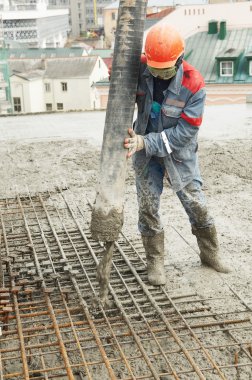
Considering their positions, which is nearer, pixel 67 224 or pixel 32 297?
pixel 32 297

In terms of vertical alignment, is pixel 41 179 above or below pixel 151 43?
below

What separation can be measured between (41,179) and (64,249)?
82.7 inches

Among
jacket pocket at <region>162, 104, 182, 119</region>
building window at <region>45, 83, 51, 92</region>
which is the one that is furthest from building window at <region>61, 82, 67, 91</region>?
jacket pocket at <region>162, 104, 182, 119</region>

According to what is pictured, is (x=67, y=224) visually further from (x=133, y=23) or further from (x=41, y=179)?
(x=133, y=23)

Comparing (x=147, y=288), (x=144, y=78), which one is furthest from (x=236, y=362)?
(x=144, y=78)

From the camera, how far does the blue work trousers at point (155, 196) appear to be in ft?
13.3

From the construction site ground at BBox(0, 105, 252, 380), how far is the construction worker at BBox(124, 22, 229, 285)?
26cm

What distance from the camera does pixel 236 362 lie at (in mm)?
3166

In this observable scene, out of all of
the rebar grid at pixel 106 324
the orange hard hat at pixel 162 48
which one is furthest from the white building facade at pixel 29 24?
the orange hard hat at pixel 162 48

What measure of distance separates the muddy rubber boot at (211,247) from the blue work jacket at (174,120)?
0.46 meters

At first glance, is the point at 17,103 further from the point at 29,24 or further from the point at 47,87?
the point at 29,24

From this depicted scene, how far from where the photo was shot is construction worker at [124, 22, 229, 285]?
11.7ft

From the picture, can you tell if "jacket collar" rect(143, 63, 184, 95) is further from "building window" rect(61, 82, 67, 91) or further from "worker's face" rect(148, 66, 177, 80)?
"building window" rect(61, 82, 67, 91)

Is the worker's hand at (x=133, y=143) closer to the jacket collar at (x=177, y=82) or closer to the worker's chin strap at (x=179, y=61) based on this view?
the jacket collar at (x=177, y=82)
